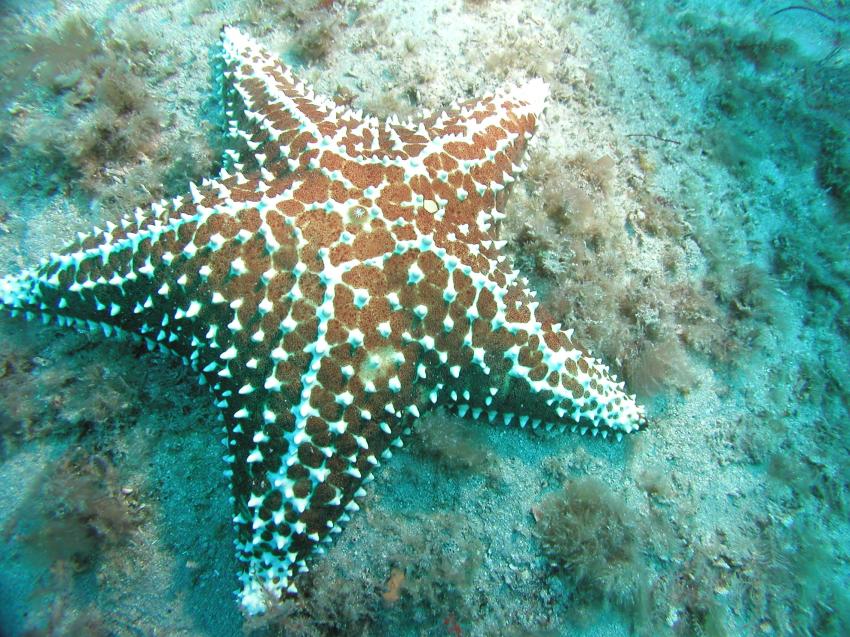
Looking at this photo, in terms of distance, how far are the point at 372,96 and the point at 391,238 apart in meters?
2.58

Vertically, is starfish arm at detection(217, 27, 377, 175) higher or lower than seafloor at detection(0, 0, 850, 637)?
higher

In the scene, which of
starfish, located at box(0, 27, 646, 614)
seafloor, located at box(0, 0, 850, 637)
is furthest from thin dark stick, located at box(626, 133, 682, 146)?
starfish, located at box(0, 27, 646, 614)

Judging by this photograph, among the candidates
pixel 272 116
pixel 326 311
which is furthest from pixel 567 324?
pixel 272 116

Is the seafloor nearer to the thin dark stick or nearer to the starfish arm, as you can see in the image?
the thin dark stick

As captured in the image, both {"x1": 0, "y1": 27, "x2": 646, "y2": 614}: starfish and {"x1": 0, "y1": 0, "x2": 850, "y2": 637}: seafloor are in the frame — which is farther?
{"x1": 0, "y1": 0, "x2": 850, "y2": 637}: seafloor

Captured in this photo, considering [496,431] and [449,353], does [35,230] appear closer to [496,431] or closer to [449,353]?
[449,353]

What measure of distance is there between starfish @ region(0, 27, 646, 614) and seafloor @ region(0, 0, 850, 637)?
70cm

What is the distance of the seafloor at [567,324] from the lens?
4012 millimetres

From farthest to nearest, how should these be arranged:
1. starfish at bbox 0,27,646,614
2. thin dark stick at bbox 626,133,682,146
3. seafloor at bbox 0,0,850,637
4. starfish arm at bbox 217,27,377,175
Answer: thin dark stick at bbox 626,133,682,146
seafloor at bbox 0,0,850,637
starfish arm at bbox 217,27,377,175
starfish at bbox 0,27,646,614

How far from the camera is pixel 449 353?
3.52 meters

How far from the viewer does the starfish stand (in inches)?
131

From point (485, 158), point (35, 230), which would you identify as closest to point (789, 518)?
point (485, 158)

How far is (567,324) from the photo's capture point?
4.54 m

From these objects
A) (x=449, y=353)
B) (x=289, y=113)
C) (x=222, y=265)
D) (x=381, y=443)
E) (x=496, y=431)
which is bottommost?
(x=496, y=431)
